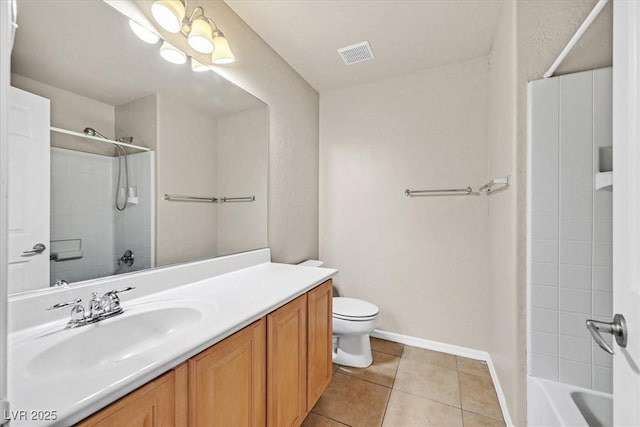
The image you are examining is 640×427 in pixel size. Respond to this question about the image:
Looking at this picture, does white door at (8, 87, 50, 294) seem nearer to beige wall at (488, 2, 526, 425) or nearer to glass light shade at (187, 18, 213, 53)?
glass light shade at (187, 18, 213, 53)

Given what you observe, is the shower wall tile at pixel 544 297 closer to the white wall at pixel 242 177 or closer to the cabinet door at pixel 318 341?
the cabinet door at pixel 318 341

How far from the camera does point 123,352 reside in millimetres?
890

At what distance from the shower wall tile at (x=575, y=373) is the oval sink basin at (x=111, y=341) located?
5.43 ft

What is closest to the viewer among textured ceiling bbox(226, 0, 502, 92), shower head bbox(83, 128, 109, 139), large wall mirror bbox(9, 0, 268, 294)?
large wall mirror bbox(9, 0, 268, 294)

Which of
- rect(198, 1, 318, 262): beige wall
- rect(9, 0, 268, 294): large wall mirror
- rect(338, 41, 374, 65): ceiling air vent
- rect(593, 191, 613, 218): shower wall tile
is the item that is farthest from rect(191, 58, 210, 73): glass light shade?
rect(593, 191, 613, 218): shower wall tile

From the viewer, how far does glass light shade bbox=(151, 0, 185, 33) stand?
3.91 feet

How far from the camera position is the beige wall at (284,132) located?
67.4 inches

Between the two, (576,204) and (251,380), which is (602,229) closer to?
(576,204)

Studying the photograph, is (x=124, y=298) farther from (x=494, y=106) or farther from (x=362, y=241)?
(x=494, y=106)

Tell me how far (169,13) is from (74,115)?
2.16 ft

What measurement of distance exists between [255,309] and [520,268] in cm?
132

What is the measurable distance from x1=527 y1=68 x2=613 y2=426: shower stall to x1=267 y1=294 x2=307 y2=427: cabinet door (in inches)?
43.8
